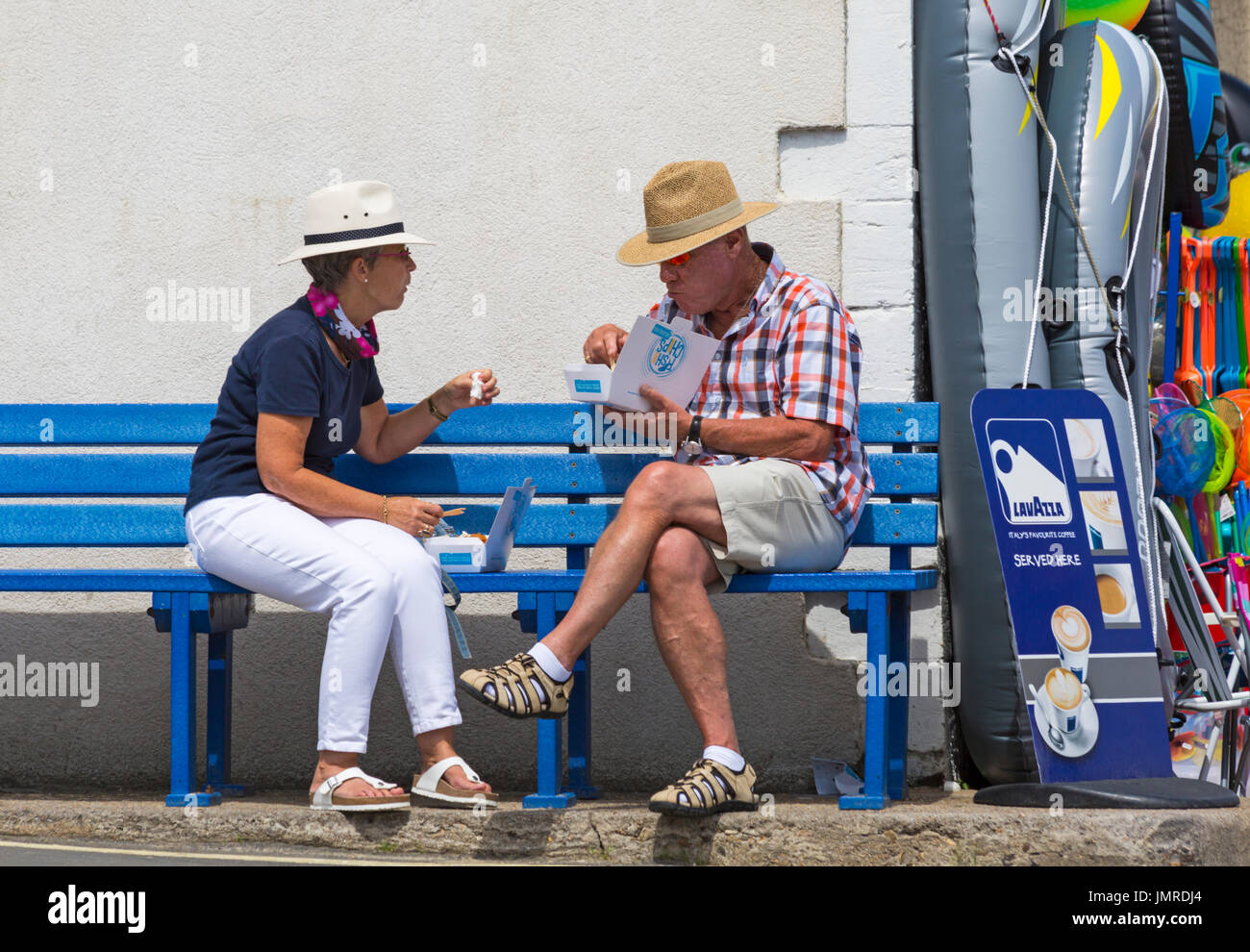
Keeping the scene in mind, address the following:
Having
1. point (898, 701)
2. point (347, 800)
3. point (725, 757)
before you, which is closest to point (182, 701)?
point (347, 800)

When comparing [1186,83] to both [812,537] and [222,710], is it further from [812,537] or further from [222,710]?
[222,710]

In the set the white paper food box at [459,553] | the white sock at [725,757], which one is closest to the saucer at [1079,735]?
the white sock at [725,757]

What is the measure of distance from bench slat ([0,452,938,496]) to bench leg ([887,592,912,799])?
331mm

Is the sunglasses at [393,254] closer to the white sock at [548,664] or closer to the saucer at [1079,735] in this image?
the white sock at [548,664]

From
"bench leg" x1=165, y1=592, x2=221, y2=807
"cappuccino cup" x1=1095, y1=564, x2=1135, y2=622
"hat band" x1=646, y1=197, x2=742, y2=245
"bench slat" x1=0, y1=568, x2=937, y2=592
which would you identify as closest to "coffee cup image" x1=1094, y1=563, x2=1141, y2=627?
"cappuccino cup" x1=1095, y1=564, x2=1135, y2=622

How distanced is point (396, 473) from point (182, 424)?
650mm

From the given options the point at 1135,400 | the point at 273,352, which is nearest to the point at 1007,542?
the point at 1135,400

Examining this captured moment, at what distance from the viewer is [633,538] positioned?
313 centimetres

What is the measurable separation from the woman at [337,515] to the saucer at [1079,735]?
1.34 meters

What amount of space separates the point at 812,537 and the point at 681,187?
0.97 m

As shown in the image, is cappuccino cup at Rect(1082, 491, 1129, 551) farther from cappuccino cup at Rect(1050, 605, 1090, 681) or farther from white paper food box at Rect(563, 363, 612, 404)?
white paper food box at Rect(563, 363, 612, 404)

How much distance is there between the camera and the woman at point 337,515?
320cm

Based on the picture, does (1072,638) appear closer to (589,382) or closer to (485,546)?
(589,382)

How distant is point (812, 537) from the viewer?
3.35 m
